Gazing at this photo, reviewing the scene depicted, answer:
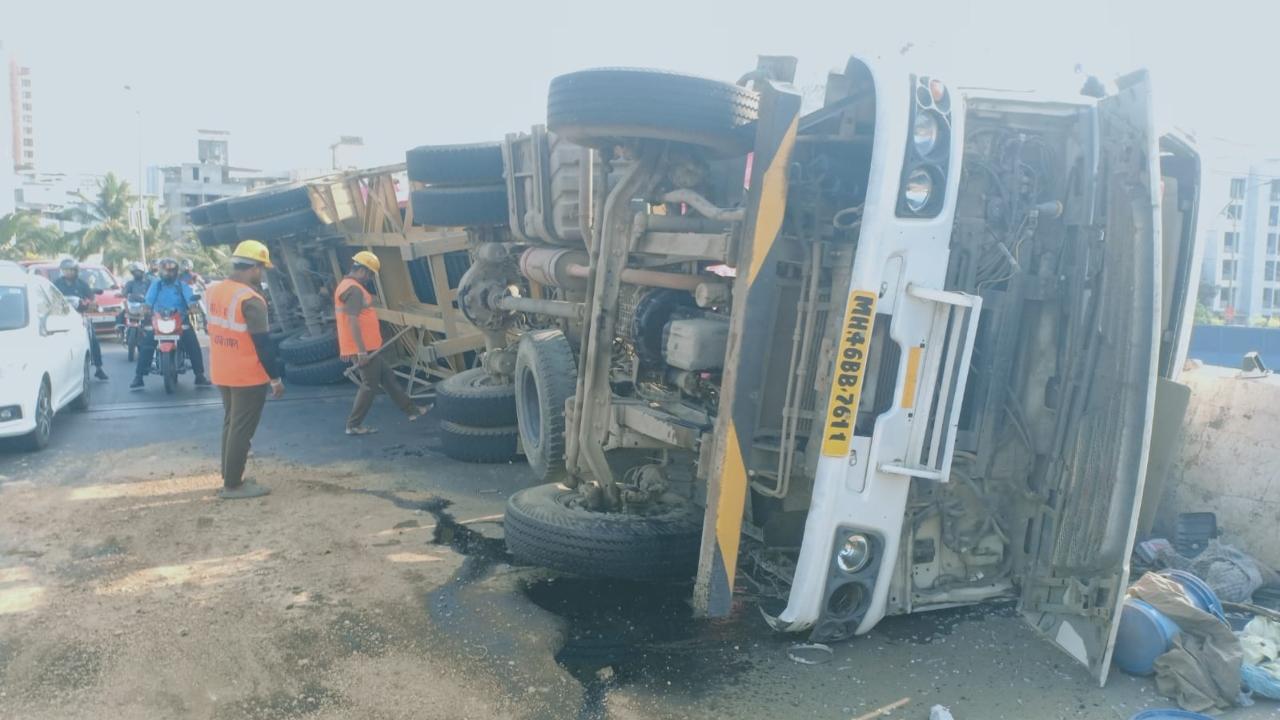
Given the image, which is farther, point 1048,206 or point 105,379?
point 105,379

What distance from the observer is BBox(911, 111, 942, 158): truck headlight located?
3.14m

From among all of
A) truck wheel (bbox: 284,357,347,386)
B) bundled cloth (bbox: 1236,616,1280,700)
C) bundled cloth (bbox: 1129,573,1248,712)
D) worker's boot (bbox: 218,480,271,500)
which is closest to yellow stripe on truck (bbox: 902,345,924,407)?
bundled cloth (bbox: 1129,573,1248,712)

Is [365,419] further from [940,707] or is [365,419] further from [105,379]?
[940,707]

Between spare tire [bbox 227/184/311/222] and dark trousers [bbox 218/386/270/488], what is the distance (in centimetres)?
449

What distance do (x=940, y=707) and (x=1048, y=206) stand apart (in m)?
1.80

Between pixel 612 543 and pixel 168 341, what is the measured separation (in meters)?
7.79

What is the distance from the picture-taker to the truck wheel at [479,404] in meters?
6.51

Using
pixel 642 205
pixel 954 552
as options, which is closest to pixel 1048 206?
pixel 954 552

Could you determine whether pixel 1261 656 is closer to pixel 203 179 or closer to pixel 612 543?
pixel 612 543

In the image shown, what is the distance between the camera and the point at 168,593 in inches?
166

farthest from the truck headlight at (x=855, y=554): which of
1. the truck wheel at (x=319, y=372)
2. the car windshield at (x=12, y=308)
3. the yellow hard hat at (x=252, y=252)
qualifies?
the truck wheel at (x=319, y=372)

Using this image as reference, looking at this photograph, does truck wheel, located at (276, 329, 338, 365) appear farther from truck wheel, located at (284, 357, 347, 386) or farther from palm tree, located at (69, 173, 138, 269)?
palm tree, located at (69, 173, 138, 269)

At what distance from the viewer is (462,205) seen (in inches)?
243

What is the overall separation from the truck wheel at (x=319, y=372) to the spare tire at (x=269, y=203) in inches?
65.8
